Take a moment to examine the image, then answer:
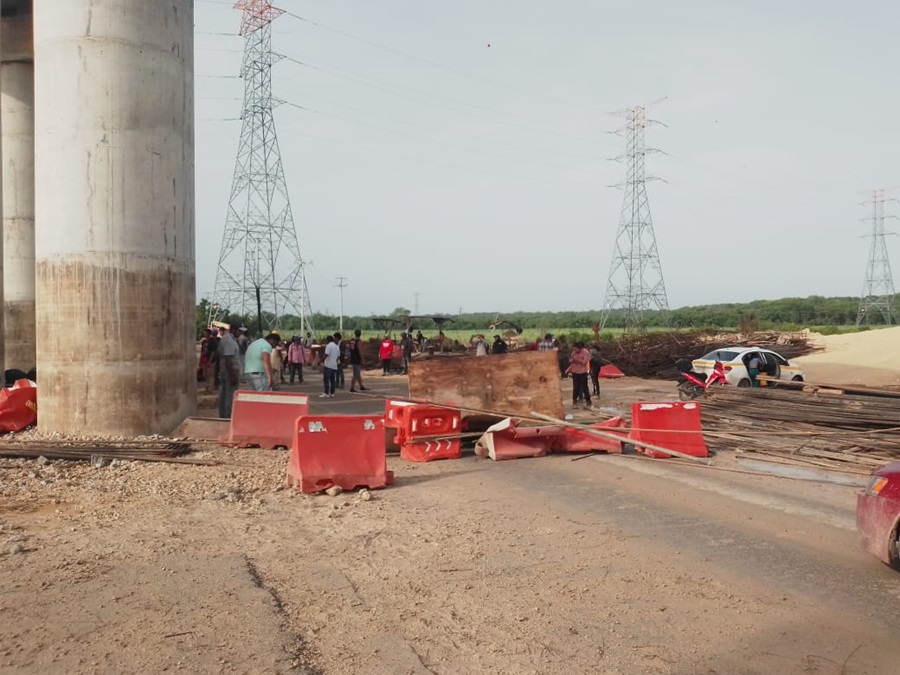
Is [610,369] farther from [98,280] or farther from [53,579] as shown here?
[53,579]

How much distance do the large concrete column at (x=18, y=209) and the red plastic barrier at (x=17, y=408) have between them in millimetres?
9279

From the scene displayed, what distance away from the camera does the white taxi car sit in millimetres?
23875

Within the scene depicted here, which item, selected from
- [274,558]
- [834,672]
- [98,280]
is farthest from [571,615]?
[98,280]

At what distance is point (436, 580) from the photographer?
5.86m

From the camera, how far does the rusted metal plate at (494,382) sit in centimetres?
1265

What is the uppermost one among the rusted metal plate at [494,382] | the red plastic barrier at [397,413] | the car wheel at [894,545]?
the rusted metal plate at [494,382]

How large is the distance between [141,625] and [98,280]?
30.0 feet

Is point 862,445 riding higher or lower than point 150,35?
lower

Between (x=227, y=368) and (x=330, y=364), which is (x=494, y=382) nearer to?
(x=227, y=368)

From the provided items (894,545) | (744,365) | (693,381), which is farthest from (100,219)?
(744,365)

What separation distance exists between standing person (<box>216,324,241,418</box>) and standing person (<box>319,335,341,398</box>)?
6382mm

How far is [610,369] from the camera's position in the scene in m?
33.7

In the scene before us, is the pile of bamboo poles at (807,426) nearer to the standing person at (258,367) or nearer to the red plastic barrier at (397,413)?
the red plastic barrier at (397,413)

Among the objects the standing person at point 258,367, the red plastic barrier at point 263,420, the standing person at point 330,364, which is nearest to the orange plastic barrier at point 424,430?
the red plastic barrier at point 263,420
